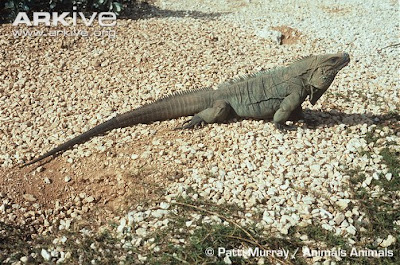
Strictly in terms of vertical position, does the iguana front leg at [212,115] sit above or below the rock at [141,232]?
above

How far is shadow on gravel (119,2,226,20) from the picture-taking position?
8.34 m

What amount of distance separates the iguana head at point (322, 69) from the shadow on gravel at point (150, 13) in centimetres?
410

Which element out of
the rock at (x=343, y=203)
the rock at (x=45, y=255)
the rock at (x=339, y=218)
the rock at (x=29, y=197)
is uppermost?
the rock at (x=343, y=203)

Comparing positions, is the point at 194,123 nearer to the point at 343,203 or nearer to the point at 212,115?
the point at 212,115

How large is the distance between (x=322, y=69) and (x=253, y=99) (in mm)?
868

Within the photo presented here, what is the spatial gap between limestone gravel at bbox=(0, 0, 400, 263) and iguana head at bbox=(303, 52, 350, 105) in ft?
1.86

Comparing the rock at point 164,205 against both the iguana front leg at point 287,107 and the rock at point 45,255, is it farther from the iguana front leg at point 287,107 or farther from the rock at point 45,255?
the iguana front leg at point 287,107

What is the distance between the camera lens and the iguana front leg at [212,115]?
5.08m

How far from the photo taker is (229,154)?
4.68 meters

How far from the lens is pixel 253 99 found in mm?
5156

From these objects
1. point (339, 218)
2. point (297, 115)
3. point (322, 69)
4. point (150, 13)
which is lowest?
point (339, 218)

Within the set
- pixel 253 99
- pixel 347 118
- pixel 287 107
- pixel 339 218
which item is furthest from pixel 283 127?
pixel 339 218

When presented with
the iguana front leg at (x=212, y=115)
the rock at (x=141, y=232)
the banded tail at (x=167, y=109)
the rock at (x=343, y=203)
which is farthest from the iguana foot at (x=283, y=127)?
the rock at (x=141, y=232)

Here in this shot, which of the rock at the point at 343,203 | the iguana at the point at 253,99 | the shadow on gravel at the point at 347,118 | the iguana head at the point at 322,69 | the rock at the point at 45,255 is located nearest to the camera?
the rock at the point at 45,255
